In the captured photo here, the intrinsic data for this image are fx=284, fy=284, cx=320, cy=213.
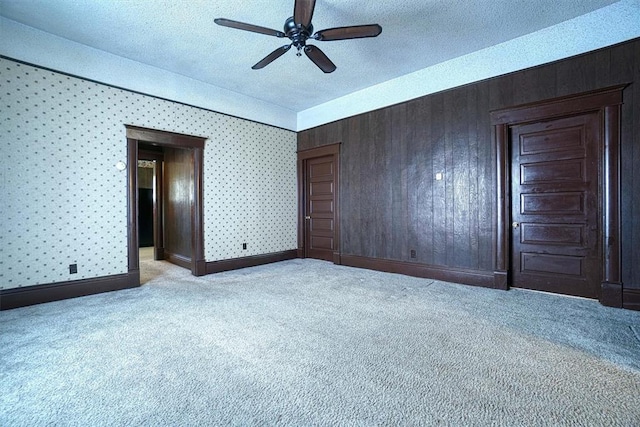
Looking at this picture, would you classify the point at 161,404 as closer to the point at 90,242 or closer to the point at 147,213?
the point at 90,242

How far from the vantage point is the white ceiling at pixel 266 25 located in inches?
117

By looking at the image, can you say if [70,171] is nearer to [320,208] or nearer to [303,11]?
[303,11]

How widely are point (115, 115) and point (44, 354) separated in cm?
305

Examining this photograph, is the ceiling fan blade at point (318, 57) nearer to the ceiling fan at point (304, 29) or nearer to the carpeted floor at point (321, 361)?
the ceiling fan at point (304, 29)

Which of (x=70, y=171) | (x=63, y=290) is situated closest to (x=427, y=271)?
(x=63, y=290)

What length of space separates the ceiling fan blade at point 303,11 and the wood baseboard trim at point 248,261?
12.5 ft

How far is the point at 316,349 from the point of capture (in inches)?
84.5

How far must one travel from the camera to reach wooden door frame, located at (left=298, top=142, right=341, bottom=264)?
5.62 metres

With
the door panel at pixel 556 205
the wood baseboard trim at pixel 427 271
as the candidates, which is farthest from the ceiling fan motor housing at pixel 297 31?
the wood baseboard trim at pixel 427 271

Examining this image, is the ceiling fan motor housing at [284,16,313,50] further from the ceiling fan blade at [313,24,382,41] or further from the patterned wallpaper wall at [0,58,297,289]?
the patterned wallpaper wall at [0,58,297,289]

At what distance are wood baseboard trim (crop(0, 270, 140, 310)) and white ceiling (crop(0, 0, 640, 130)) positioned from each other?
2627 millimetres

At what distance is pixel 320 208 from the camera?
6.09 meters

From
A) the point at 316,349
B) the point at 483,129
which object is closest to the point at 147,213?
the point at 316,349

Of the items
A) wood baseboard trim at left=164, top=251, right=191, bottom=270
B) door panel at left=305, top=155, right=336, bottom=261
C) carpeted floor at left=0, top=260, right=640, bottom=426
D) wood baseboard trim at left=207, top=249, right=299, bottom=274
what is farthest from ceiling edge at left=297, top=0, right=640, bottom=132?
wood baseboard trim at left=164, top=251, right=191, bottom=270
